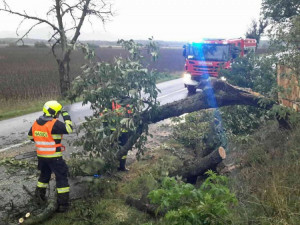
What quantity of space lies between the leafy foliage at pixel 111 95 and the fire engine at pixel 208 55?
8894mm

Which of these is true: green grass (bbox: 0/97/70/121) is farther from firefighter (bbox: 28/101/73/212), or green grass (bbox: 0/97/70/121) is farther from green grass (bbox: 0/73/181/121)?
firefighter (bbox: 28/101/73/212)

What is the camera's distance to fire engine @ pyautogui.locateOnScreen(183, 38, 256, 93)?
14.2 meters

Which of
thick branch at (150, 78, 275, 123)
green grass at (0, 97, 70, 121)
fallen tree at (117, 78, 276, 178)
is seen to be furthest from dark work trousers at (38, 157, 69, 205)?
green grass at (0, 97, 70, 121)

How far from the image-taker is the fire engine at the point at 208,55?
14188mm

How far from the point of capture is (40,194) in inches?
184

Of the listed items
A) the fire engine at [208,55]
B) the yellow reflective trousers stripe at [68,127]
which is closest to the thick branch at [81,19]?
the fire engine at [208,55]

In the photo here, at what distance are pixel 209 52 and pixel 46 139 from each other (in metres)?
11.6

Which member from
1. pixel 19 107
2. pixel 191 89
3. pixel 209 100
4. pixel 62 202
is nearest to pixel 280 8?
pixel 191 89

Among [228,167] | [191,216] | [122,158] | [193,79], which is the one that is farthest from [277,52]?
[193,79]

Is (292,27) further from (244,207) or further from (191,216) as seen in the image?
(191,216)

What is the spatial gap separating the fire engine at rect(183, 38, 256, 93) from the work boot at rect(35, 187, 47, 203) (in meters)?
11.0

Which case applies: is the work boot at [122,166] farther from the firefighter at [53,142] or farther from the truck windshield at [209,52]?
the truck windshield at [209,52]

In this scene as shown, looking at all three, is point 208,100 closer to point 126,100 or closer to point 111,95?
point 126,100

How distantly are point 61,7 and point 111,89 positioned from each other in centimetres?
978
